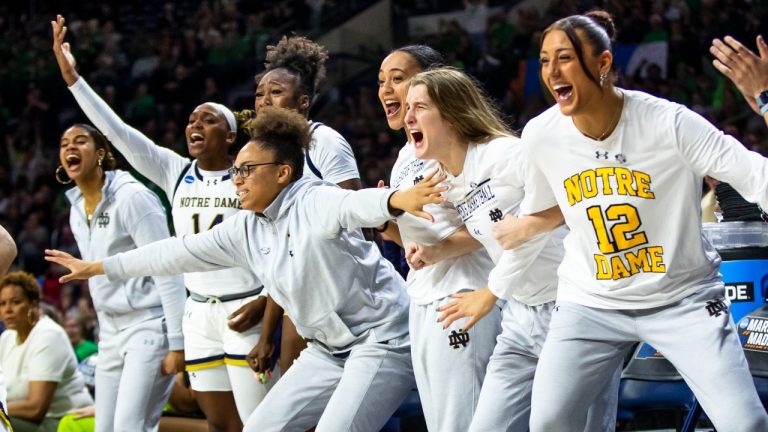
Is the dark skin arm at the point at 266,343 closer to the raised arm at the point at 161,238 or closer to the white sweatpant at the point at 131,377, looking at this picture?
the raised arm at the point at 161,238

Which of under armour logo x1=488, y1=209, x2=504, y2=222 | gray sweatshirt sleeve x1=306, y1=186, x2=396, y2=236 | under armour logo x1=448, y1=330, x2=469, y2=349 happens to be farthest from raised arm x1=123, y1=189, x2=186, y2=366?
under armour logo x1=488, y1=209, x2=504, y2=222

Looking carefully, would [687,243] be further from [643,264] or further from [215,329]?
[215,329]

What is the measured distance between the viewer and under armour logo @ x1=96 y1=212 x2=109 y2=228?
214 inches

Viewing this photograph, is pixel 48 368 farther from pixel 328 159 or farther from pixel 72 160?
→ pixel 328 159

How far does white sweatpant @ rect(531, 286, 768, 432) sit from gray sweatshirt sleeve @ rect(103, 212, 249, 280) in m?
1.39

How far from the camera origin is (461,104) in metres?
3.77

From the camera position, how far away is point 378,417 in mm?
3893

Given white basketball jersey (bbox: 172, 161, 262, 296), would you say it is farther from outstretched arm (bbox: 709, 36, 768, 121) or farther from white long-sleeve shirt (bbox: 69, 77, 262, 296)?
outstretched arm (bbox: 709, 36, 768, 121)

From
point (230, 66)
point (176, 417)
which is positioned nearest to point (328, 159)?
point (176, 417)

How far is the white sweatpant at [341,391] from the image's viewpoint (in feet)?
12.6

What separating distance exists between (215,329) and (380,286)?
3.33 ft

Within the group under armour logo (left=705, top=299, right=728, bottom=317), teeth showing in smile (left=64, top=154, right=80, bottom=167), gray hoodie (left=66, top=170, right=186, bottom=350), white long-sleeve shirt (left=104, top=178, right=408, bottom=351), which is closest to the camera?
under armour logo (left=705, top=299, right=728, bottom=317)

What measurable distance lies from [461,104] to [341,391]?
111 centimetres

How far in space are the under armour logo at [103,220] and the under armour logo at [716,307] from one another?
10.7 ft
